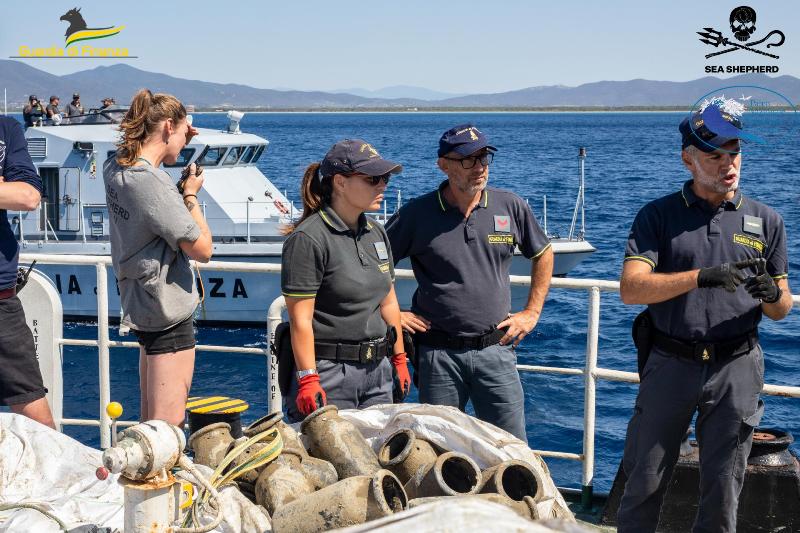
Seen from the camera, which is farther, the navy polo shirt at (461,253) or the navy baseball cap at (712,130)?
the navy polo shirt at (461,253)

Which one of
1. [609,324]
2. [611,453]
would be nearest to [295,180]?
[609,324]

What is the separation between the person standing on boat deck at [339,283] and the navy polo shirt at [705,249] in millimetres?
1021

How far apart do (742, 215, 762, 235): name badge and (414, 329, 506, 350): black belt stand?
1.13 metres

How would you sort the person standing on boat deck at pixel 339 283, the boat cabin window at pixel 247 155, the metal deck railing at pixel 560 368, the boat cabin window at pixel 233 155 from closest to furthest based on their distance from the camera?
the person standing on boat deck at pixel 339 283 < the metal deck railing at pixel 560 368 < the boat cabin window at pixel 233 155 < the boat cabin window at pixel 247 155

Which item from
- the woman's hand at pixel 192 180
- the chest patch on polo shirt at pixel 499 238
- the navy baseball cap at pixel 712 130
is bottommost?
the chest patch on polo shirt at pixel 499 238

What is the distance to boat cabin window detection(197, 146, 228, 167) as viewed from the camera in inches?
702

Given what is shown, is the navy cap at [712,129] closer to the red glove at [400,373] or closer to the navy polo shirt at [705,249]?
the navy polo shirt at [705,249]

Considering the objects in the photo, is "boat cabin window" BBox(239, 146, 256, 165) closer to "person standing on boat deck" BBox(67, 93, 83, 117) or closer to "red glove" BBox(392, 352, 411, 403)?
"person standing on boat deck" BBox(67, 93, 83, 117)

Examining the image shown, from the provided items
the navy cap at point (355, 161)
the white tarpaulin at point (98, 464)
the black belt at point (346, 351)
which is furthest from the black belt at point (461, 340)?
the navy cap at point (355, 161)

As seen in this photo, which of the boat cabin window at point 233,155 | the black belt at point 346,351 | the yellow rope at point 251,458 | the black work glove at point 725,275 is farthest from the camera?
the boat cabin window at point 233,155

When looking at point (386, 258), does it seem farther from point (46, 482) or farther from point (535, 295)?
point (46, 482)

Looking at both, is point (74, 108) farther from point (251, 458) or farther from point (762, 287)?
point (762, 287)

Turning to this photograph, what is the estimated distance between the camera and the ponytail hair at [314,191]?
3834 millimetres

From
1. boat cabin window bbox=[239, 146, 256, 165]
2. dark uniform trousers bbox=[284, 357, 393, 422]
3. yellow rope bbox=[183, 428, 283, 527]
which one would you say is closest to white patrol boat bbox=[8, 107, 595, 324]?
boat cabin window bbox=[239, 146, 256, 165]
